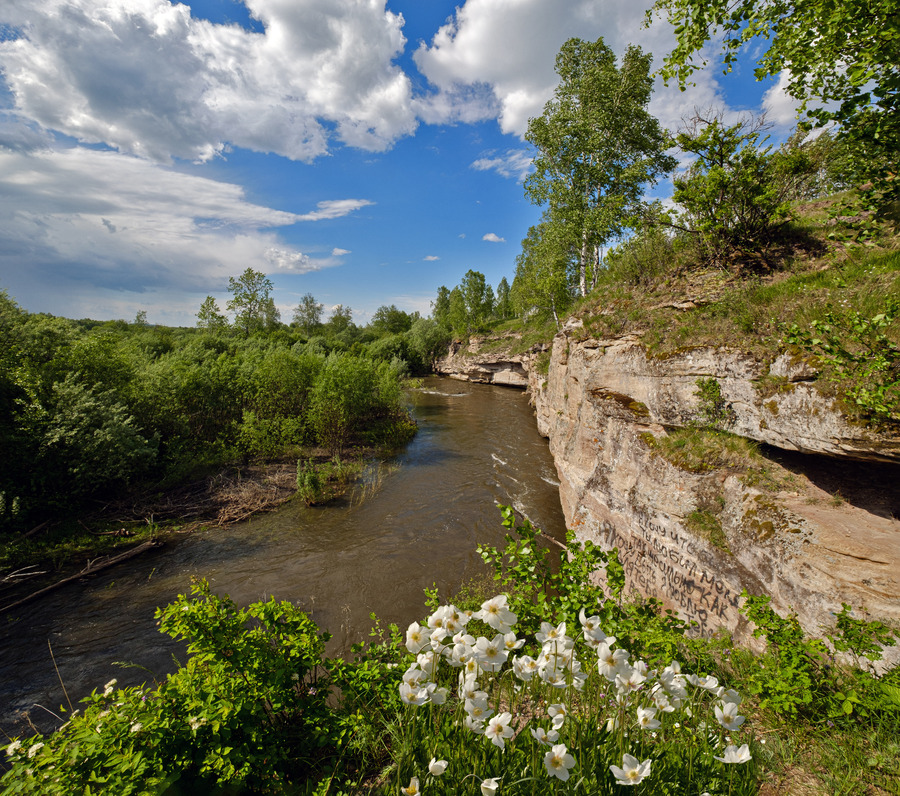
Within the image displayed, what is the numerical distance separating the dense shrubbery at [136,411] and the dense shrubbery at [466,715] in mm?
8459

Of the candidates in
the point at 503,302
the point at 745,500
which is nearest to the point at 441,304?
the point at 503,302

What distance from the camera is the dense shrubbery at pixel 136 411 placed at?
8156 mm

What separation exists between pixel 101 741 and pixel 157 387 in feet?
40.7

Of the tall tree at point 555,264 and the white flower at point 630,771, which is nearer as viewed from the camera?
the white flower at point 630,771

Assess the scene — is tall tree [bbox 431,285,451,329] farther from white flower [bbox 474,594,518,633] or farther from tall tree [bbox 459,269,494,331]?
white flower [bbox 474,594,518,633]

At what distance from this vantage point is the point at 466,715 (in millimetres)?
2107

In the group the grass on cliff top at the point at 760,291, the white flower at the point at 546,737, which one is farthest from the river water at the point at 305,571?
the grass on cliff top at the point at 760,291

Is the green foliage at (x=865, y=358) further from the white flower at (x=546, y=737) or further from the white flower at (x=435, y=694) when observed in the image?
the white flower at (x=435, y=694)

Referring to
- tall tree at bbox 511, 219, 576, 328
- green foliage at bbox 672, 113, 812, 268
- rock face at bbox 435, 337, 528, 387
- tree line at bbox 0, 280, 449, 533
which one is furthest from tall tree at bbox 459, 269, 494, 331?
green foliage at bbox 672, 113, 812, 268

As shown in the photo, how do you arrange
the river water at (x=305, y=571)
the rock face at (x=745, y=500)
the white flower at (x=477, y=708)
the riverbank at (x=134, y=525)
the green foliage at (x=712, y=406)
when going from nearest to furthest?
the white flower at (x=477, y=708)
the rock face at (x=745, y=500)
the river water at (x=305, y=571)
the green foliage at (x=712, y=406)
the riverbank at (x=134, y=525)

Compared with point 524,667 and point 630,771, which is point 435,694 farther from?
point 630,771

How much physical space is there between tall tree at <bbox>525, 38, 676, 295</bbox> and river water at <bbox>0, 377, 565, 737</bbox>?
11.2m

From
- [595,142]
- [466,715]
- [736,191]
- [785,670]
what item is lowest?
[785,670]

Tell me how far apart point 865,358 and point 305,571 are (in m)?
9.78
